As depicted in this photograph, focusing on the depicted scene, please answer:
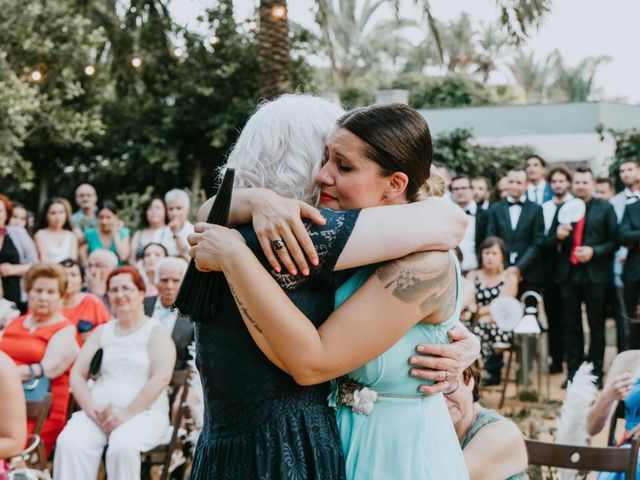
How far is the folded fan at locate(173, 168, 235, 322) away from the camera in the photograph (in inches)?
78.1

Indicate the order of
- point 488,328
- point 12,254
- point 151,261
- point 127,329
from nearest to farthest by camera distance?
1. point 127,329
2. point 151,261
3. point 12,254
4. point 488,328

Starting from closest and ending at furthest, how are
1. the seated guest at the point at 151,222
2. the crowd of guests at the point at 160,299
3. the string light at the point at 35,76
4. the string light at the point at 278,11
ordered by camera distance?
1. the crowd of guests at the point at 160,299
2. the seated guest at the point at 151,222
3. the string light at the point at 278,11
4. the string light at the point at 35,76

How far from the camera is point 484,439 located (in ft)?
9.75

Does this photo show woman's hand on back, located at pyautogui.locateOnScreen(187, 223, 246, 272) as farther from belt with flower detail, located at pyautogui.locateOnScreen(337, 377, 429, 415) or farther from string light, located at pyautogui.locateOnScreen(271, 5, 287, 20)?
string light, located at pyautogui.locateOnScreen(271, 5, 287, 20)

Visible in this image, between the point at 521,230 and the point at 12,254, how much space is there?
522cm

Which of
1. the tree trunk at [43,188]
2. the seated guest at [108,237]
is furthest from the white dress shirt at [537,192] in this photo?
A: the tree trunk at [43,188]

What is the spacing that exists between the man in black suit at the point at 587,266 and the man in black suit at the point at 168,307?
13.8 ft

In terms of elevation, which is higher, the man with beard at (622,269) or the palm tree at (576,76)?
→ the palm tree at (576,76)

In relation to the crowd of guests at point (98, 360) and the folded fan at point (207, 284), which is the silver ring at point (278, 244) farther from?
the crowd of guests at point (98, 360)

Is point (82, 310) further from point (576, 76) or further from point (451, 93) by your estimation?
point (576, 76)

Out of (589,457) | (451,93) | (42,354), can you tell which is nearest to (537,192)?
(42,354)

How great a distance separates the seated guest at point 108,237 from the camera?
923 cm

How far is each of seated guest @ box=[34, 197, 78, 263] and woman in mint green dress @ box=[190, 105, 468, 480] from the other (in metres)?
7.03

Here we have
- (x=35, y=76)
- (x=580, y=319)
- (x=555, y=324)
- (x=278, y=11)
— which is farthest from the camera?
(x=35, y=76)
